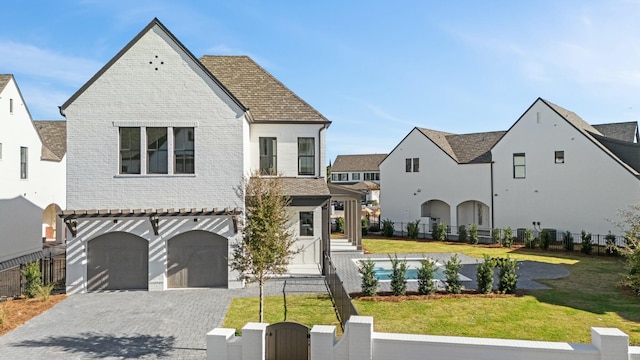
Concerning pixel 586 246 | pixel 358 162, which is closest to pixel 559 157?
pixel 586 246

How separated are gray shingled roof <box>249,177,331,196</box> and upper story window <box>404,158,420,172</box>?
19494 millimetres

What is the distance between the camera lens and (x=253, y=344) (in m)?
8.54

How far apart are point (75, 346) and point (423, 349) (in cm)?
881

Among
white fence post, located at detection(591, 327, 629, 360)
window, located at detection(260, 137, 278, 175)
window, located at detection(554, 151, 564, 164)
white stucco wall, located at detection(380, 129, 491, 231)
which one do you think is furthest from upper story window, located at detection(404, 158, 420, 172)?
white fence post, located at detection(591, 327, 629, 360)

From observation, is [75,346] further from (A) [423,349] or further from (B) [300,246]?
(B) [300,246]

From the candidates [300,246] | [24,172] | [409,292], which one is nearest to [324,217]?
[300,246]

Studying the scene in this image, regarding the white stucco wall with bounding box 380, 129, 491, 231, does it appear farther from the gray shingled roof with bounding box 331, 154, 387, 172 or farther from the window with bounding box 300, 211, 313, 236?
the gray shingled roof with bounding box 331, 154, 387, 172

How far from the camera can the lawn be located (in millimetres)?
11203

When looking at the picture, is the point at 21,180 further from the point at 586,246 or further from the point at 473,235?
the point at 586,246

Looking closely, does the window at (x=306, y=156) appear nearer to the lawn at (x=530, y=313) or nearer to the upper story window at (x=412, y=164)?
the lawn at (x=530, y=313)

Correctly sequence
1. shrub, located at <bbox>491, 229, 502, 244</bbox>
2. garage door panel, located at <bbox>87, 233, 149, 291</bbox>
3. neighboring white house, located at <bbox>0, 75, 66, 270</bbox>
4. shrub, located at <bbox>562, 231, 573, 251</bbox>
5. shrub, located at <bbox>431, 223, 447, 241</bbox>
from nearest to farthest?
garage door panel, located at <bbox>87, 233, 149, 291</bbox>, neighboring white house, located at <bbox>0, 75, 66, 270</bbox>, shrub, located at <bbox>562, 231, 573, 251</bbox>, shrub, located at <bbox>491, 229, 502, 244</bbox>, shrub, located at <bbox>431, 223, 447, 241</bbox>

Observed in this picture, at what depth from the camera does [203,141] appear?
16.7 m

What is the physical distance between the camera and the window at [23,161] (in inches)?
955

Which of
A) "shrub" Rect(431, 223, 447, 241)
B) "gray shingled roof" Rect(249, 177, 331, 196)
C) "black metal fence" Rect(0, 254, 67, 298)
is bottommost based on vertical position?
"black metal fence" Rect(0, 254, 67, 298)
